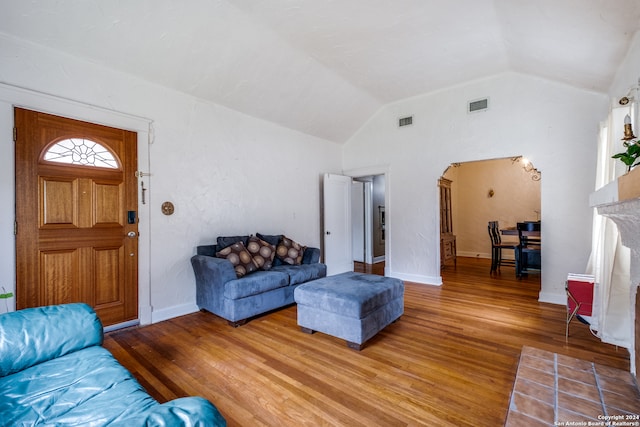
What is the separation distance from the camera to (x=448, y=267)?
246 inches

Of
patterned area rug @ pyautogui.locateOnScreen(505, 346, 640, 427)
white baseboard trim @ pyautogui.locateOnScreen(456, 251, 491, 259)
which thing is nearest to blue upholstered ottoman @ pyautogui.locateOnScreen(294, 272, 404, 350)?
patterned area rug @ pyautogui.locateOnScreen(505, 346, 640, 427)

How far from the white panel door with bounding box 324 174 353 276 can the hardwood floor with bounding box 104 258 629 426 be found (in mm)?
2080

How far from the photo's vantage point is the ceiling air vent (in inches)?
172

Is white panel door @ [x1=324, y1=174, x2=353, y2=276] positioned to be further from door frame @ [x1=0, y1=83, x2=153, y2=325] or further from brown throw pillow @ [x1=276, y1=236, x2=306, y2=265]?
door frame @ [x1=0, y1=83, x2=153, y2=325]

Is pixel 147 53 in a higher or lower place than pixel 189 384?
higher

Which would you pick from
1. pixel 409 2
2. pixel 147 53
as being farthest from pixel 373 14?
pixel 147 53

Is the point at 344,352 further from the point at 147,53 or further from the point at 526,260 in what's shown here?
the point at 526,260

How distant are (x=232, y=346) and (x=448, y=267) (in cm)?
514

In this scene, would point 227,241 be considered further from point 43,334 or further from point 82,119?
point 43,334

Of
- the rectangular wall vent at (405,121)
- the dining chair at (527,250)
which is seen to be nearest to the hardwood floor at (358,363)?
the dining chair at (527,250)

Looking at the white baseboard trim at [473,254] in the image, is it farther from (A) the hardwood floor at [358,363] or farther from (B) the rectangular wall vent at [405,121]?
(B) the rectangular wall vent at [405,121]

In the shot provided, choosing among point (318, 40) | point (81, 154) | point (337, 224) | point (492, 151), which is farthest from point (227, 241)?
point (492, 151)

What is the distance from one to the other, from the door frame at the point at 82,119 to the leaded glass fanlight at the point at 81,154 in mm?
234

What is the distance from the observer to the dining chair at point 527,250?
4.95 meters
